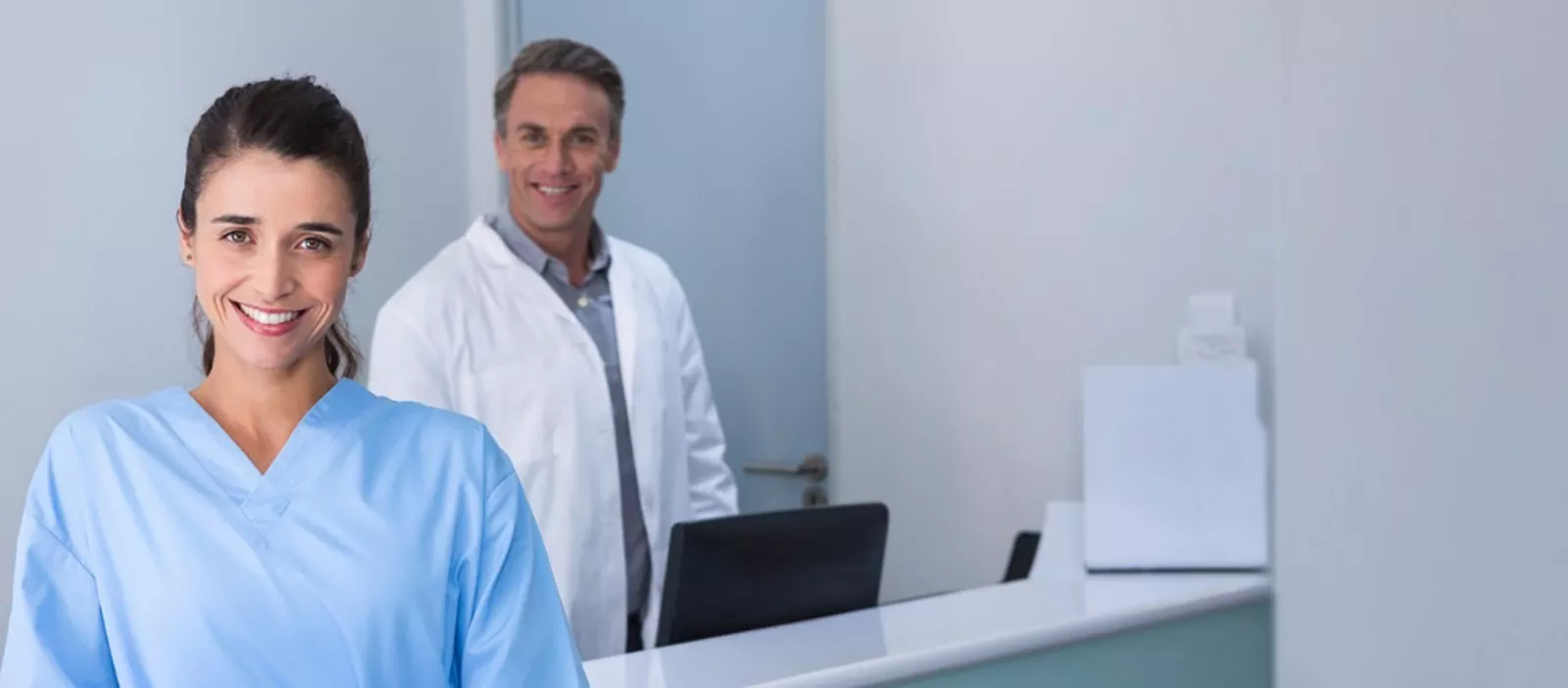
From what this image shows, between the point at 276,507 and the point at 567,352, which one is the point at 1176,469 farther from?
the point at 276,507

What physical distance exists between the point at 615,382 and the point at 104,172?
2.97 feet

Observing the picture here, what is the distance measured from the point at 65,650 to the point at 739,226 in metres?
2.08

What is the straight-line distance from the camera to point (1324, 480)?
2.02 m

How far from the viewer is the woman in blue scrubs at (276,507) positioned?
100cm

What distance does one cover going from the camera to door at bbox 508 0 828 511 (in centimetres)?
296

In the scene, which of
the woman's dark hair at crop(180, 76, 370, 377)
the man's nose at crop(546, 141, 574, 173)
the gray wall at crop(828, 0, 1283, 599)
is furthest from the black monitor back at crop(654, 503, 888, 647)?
the gray wall at crop(828, 0, 1283, 599)

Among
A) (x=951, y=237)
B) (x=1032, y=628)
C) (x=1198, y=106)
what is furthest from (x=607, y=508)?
(x=1198, y=106)

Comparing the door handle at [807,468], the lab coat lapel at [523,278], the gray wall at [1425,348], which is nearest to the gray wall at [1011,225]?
the door handle at [807,468]

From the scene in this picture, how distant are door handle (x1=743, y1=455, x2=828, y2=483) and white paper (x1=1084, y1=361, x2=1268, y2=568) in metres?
0.77

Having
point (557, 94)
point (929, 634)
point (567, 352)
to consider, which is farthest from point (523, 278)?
point (929, 634)

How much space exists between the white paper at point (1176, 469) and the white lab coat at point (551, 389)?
2.07ft

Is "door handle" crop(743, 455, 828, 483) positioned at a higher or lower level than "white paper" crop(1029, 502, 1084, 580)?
higher

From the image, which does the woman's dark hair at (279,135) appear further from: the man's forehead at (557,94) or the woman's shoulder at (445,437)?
the man's forehead at (557,94)

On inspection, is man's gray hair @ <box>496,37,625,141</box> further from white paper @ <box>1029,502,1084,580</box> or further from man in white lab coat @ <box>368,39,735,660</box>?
white paper @ <box>1029,502,1084,580</box>
